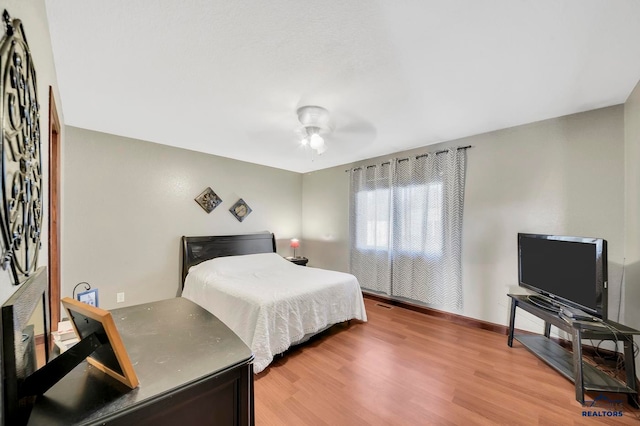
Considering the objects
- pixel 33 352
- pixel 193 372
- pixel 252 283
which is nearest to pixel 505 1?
pixel 193 372

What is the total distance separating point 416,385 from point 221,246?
3057mm

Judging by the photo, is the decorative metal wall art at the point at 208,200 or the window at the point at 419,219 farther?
the decorative metal wall art at the point at 208,200

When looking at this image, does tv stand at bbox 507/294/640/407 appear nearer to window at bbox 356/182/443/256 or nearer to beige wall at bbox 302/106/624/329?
beige wall at bbox 302/106/624/329

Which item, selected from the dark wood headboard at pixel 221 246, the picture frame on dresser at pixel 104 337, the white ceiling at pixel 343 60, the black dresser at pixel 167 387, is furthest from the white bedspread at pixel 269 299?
the white ceiling at pixel 343 60

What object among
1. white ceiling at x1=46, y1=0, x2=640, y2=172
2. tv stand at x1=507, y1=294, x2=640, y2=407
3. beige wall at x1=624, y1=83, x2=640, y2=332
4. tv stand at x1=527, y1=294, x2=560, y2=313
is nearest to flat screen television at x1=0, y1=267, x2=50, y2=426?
white ceiling at x1=46, y1=0, x2=640, y2=172

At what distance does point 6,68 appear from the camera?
2.00 feet

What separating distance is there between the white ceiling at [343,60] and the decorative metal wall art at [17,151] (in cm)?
79

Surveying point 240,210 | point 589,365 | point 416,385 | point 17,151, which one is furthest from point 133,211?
point 589,365

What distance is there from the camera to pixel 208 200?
12.7 ft

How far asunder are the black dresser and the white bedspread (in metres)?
1.22

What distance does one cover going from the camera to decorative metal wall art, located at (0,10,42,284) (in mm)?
603

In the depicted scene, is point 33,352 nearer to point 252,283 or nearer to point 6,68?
point 6,68

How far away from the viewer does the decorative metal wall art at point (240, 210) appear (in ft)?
13.7

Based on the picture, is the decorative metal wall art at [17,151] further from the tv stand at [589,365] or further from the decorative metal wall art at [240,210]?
the decorative metal wall art at [240,210]
